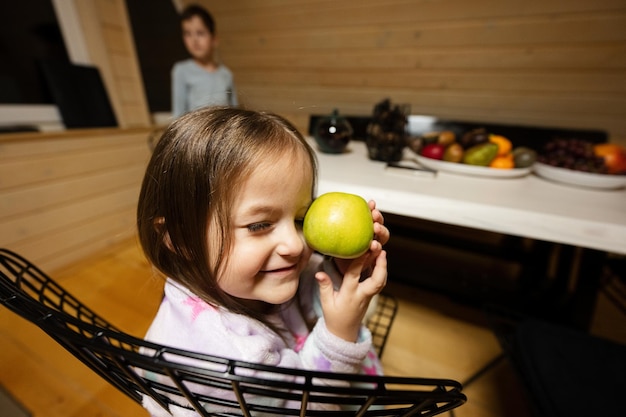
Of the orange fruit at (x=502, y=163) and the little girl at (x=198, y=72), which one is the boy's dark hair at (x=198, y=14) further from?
the orange fruit at (x=502, y=163)

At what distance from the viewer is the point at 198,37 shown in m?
1.87

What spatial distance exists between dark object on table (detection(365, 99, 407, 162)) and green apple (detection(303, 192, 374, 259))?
0.72 metres

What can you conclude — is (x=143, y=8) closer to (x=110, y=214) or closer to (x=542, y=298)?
(x=110, y=214)

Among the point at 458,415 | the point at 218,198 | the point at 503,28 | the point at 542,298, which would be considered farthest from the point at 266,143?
the point at 503,28

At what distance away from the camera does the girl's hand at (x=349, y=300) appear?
481 millimetres

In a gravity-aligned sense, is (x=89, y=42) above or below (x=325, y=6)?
below

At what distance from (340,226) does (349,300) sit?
5.3 inches

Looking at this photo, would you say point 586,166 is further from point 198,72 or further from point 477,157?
point 198,72

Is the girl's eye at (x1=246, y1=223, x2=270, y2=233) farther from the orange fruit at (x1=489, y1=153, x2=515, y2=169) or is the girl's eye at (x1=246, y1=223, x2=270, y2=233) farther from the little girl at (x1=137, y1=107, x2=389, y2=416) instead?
the orange fruit at (x1=489, y1=153, x2=515, y2=169)

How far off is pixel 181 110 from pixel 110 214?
85cm

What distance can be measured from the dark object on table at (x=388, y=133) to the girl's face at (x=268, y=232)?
Result: 697 mm

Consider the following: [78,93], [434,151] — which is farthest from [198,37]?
[434,151]

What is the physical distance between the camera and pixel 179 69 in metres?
1.96

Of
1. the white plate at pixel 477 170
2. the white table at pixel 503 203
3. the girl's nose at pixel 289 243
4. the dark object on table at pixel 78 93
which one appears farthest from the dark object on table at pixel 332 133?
the dark object on table at pixel 78 93
